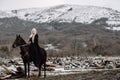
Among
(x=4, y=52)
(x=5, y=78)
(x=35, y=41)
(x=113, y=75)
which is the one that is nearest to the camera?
(x=113, y=75)

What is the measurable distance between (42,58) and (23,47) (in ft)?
4.52

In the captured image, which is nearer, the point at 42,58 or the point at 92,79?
the point at 92,79

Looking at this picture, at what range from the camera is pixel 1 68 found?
1256 inches

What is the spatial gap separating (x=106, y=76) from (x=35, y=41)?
6.87 meters

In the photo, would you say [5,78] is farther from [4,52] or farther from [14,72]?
[4,52]

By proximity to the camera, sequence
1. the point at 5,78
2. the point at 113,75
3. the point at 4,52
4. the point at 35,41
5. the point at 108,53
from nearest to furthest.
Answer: the point at 113,75 < the point at 35,41 < the point at 5,78 < the point at 4,52 < the point at 108,53

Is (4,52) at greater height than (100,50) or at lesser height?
greater

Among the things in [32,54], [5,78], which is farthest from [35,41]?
[5,78]

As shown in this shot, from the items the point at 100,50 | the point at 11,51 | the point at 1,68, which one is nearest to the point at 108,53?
the point at 100,50

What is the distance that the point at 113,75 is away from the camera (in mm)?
20969

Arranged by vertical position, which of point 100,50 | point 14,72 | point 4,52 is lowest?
point 100,50

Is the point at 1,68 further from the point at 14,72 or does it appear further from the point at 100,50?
the point at 100,50

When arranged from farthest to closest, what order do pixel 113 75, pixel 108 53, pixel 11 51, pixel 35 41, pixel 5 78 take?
pixel 108 53, pixel 11 51, pixel 5 78, pixel 35 41, pixel 113 75

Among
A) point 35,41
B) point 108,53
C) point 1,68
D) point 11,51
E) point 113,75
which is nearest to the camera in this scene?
point 113,75
